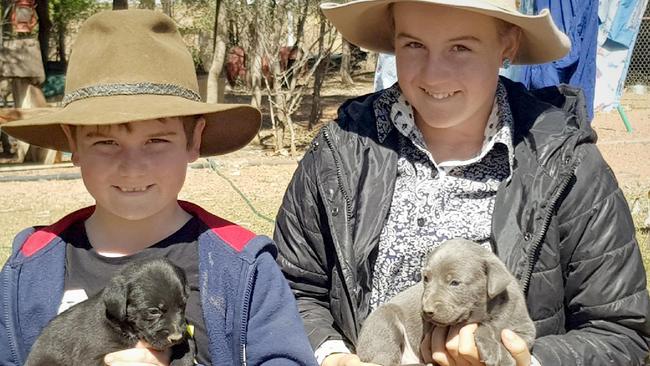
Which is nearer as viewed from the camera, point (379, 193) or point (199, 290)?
point (199, 290)

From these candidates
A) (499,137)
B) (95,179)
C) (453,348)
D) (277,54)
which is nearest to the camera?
(95,179)

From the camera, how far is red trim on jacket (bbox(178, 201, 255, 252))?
9.48 feet

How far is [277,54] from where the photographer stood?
1507 cm

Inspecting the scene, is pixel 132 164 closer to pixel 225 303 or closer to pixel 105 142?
pixel 105 142

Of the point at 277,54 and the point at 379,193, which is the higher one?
the point at 379,193

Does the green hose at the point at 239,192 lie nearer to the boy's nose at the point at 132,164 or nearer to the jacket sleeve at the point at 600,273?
the jacket sleeve at the point at 600,273

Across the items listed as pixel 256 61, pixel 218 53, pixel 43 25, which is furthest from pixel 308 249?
pixel 43 25

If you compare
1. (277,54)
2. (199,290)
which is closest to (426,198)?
(199,290)

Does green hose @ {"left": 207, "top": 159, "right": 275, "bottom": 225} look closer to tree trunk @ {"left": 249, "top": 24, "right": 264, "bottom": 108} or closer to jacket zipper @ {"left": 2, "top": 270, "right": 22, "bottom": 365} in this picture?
tree trunk @ {"left": 249, "top": 24, "right": 264, "bottom": 108}

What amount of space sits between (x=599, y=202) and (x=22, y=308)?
205 centimetres

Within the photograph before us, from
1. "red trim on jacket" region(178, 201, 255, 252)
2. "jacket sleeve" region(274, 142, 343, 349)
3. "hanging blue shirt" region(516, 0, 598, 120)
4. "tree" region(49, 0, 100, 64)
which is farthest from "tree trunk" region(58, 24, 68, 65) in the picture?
"red trim on jacket" region(178, 201, 255, 252)

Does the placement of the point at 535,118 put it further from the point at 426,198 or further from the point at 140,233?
the point at 140,233

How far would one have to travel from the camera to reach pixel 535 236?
311cm

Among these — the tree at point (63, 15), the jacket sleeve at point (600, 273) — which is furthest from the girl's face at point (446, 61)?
the tree at point (63, 15)
